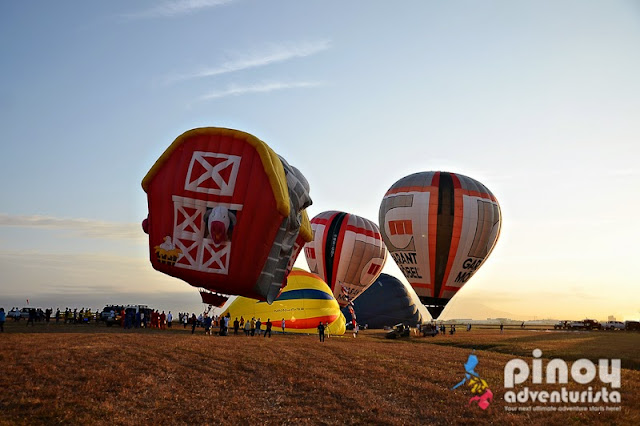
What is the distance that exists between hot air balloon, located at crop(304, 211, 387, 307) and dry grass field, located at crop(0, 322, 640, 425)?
27433 mm

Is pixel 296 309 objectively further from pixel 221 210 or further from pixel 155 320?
pixel 221 210

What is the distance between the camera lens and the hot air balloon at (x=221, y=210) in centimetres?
1339

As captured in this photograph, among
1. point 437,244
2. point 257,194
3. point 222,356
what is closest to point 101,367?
point 222,356

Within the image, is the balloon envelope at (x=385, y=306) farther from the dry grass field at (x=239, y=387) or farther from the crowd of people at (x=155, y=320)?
the dry grass field at (x=239, y=387)

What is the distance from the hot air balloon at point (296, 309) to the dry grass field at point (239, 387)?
13.2m

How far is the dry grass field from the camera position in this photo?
15023mm

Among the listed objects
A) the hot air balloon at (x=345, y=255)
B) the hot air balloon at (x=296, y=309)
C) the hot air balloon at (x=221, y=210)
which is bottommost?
the hot air balloon at (x=296, y=309)

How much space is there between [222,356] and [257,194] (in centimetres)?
1272

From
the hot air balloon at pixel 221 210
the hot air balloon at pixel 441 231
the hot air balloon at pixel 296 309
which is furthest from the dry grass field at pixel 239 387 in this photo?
the hot air balloon at pixel 441 231

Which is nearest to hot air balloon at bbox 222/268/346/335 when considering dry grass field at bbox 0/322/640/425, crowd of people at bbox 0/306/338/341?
crowd of people at bbox 0/306/338/341

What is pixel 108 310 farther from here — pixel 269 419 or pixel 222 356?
pixel 269 419

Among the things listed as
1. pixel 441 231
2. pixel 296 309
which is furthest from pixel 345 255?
pixel 296 309

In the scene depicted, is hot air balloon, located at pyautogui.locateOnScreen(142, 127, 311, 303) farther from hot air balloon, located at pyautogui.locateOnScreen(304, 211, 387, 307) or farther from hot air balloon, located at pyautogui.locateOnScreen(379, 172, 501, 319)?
hot air balloon, located at pyautogui.locateOnScreen(304, 211, 387, 307)

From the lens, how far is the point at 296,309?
40.6 metres
